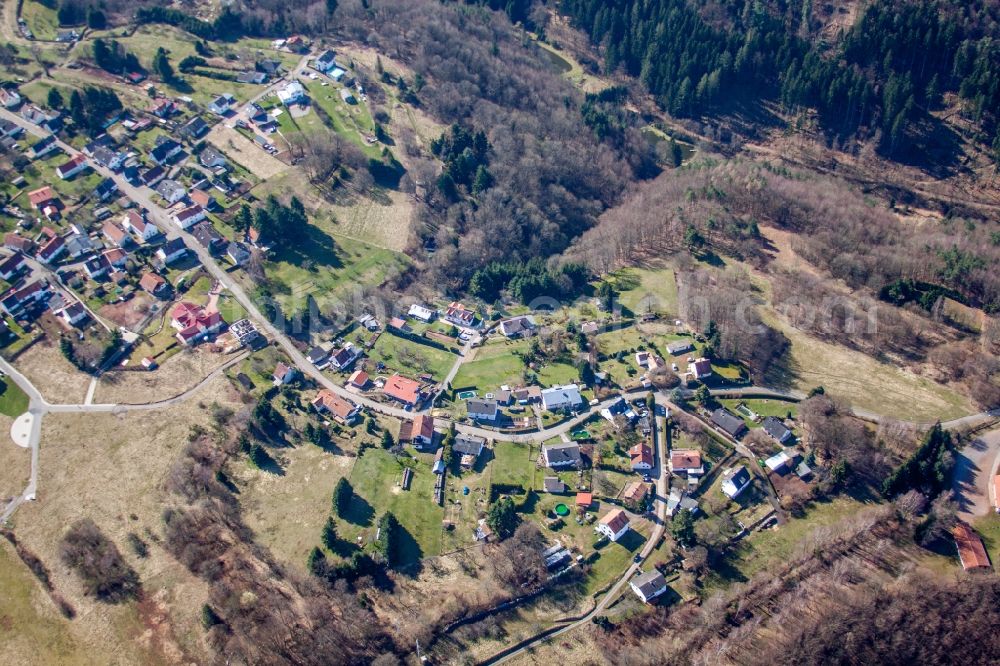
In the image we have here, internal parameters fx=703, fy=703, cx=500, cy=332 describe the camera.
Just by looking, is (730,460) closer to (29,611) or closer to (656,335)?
(656,335)

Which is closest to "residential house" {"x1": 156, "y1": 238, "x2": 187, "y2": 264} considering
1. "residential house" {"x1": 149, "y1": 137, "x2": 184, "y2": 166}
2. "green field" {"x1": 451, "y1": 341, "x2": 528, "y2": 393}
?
"residential house" {"x1": 149, "y1": 137, "x2": 184, "y2": 166}

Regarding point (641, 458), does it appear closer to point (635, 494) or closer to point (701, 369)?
point (635, 494)

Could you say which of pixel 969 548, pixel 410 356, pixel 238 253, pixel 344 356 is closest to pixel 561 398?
pixel 410 356

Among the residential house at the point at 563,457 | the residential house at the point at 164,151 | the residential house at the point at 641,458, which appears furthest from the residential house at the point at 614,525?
the residential house at the point at 164,151

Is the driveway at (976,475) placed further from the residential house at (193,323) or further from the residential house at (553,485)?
the residential house at (193,323)

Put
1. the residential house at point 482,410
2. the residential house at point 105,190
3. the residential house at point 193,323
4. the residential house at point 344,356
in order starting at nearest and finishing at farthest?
the residential house at point 482,410
the residential house at point 344,356
the residential house at point 193,323
the residential house at point 105,190

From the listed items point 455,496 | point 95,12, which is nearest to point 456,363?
point 455,496
